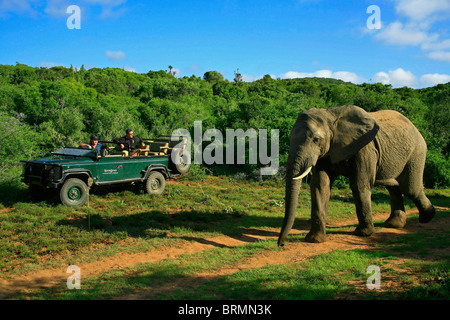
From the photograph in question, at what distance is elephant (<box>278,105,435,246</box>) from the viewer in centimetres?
732

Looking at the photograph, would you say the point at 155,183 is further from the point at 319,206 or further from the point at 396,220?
the point at 396,220

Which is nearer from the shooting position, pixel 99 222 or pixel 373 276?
pixel 373 276

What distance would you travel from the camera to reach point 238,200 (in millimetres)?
12383

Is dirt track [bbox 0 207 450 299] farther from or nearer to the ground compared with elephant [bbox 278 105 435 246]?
nearer to the ground

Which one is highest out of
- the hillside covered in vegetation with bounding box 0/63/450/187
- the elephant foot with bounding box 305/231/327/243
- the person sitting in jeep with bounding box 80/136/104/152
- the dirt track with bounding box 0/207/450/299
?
the hillside covered in vegetation with bounding box 0/63/450/187

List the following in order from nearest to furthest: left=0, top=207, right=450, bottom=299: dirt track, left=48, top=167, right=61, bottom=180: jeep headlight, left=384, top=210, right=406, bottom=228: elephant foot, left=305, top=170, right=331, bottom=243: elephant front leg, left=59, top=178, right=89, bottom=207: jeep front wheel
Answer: left=0, top=207, right=450, bottom=299: dirt track → left=305, top=170, right=331, bottom=243: elephant front leg → left=384, top=210, right=406, bottom=228: elephant foot → left=48, top=167, right=61, bottom=180: jeep headlight → left=59, top=178, right=89, bottom=207: jeep front wheel

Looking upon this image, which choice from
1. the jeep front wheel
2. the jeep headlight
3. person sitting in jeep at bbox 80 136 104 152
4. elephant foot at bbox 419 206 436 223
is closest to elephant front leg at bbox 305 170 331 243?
elephant foot at bbox 419 206 436 223

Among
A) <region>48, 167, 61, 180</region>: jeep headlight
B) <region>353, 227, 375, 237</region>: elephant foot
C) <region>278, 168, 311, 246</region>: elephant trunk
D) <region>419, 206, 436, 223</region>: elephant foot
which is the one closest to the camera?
<region>278, 168, 311, 246</region>: elephant trunk

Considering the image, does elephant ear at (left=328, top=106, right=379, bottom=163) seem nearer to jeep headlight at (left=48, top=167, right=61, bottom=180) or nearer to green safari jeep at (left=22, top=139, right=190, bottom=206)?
green safari jeep at (left=22, top=139, right=190, bottom=206)

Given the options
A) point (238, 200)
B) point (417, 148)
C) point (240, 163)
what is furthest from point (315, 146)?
point (240, 163)
